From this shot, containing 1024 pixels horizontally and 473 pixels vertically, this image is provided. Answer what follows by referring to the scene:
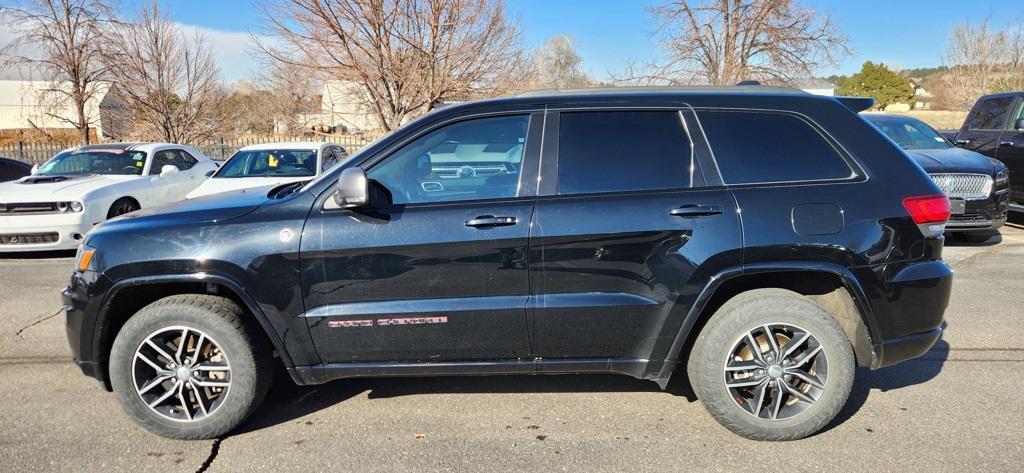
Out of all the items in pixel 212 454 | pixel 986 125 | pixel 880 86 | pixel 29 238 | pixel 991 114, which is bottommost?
pixel 212 454

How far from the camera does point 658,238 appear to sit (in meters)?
3.16

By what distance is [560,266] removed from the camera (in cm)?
318

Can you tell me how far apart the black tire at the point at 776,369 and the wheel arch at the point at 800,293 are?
77 millimetres

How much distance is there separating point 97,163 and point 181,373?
8.09m

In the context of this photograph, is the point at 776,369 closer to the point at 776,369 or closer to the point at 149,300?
the point at 776,369

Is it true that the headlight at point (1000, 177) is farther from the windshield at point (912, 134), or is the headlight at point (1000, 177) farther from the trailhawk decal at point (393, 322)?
the trailhawk decal at point (393, 322)

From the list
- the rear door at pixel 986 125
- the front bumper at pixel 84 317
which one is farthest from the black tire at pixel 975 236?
the front bumper at pixel 84 317

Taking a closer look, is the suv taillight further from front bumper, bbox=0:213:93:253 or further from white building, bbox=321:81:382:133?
white building, bbox=321:81:382:133

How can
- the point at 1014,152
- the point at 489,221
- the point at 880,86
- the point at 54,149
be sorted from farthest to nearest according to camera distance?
the point at 880,86
the point at 54,149
the point at 1014,152
the point at 489,221

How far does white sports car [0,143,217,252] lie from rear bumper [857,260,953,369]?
8106 millimetres

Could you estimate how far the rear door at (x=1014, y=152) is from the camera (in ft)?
31.3

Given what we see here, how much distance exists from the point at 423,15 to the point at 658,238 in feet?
36.8

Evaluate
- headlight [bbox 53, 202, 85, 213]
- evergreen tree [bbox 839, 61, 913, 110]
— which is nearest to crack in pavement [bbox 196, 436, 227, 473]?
headlight [bbox 53, 202, 85, 213]

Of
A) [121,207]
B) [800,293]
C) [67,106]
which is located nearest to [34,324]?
[121,207]
